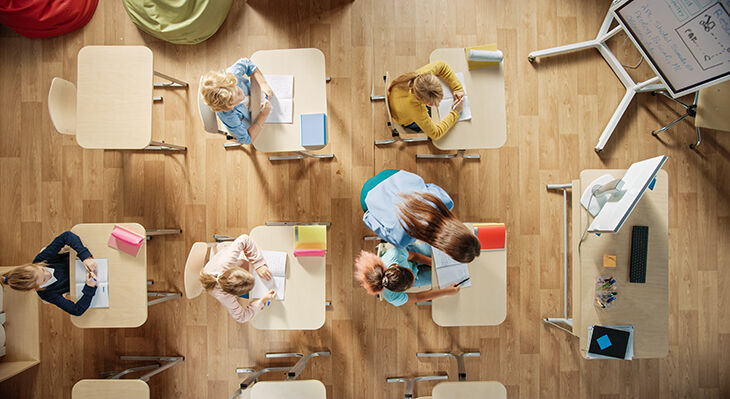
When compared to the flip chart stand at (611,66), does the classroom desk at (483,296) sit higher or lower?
lower

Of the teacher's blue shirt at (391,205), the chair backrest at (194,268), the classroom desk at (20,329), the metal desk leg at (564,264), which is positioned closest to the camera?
the teacher's blue shirt at (391,205)

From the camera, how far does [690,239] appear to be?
9.60 feet

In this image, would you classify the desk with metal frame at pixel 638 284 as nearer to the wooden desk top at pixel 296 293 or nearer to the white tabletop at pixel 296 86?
the wooden desk top at pixel 296 293

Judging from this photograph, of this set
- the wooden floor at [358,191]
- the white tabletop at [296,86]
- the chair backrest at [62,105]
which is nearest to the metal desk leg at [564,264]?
the wooden floor at [358,191]

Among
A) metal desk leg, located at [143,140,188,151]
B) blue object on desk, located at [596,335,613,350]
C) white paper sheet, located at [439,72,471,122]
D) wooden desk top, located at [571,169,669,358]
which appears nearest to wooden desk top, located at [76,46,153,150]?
metal desk leg, located at [143,140,188,151]

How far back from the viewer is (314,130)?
232cm

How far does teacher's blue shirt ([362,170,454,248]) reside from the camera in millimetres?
1893

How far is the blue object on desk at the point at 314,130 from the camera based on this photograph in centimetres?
231

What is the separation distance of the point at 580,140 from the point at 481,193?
0.94 metres

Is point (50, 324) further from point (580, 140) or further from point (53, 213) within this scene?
point (580, 140)

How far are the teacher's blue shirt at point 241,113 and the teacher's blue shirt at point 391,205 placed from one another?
0.97 m

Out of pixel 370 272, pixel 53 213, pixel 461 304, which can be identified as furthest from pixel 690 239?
pixel 53 213

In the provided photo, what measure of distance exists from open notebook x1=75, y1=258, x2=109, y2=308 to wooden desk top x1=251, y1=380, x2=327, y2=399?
1.18 metres

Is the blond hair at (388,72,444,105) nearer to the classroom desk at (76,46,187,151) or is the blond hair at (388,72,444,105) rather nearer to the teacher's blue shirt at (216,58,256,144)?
the teacher's blue shirt at (216,58,256,144)
